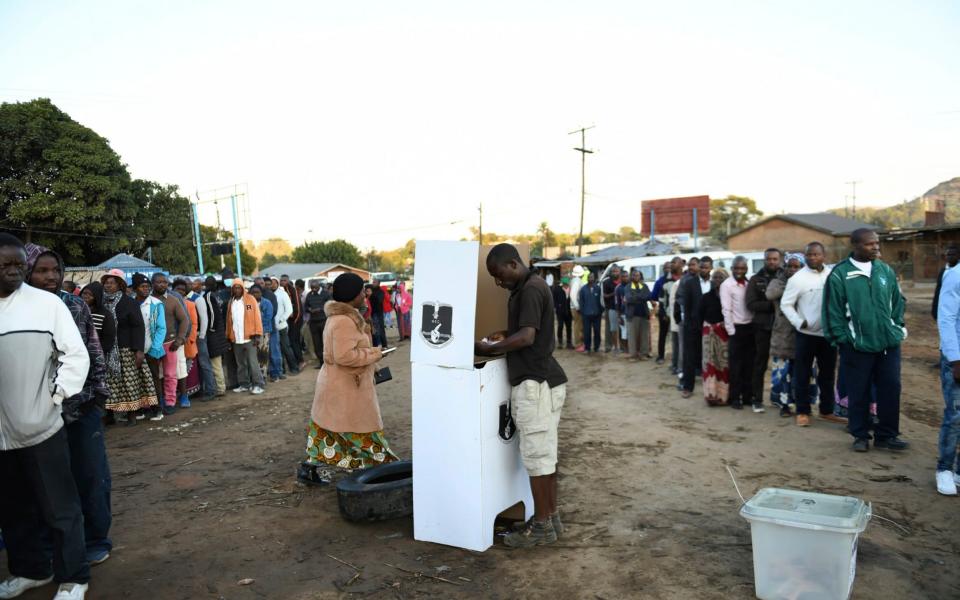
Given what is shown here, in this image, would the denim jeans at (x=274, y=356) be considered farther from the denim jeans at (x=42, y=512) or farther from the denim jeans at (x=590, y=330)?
the denim jeans at (x=42, y=512)

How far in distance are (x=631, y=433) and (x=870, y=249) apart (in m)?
3.07

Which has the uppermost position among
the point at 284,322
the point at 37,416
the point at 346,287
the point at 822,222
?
the point at 822,222

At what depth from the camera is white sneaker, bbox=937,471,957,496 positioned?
4598 mm

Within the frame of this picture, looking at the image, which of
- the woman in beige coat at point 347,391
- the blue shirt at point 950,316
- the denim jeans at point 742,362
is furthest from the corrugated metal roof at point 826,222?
the woman in beige coat at point 347,391

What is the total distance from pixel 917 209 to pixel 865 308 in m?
84.3

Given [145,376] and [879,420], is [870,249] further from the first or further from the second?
[145,376]

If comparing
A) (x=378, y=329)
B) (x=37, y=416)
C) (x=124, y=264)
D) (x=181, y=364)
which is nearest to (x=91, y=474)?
(x=37, y=416)

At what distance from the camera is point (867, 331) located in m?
5.40

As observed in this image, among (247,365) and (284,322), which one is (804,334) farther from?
(284,322)

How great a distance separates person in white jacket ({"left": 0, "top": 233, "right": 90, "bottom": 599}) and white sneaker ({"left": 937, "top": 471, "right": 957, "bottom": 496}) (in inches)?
231

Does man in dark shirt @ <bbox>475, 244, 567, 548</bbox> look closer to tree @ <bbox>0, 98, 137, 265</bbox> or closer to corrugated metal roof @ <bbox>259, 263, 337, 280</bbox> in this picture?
tree @ <bbox>0, 98, 137, 265</bbox>

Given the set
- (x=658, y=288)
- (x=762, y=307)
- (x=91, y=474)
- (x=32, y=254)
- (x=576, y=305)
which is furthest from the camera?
(x=576, y=305)

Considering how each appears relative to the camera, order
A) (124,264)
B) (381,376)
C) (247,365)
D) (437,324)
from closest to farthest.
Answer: (437,324), (381,376), (247,365), (124,264)

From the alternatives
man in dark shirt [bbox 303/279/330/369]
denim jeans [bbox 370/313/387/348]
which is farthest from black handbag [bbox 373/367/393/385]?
denim jeans [bbox 370/313/387/348]
